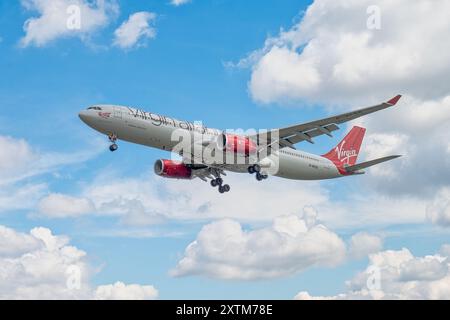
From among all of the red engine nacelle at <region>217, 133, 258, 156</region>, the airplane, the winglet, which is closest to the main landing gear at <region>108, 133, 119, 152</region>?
the airplane

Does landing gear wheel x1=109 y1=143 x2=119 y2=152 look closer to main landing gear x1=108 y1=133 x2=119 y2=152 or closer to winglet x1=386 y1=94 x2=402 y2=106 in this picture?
main landing gear x1=108 y1=133 x2=119 y2=152

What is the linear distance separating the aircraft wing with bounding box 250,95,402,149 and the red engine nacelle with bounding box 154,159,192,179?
7974mm

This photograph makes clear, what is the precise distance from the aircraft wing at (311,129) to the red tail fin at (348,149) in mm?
10701

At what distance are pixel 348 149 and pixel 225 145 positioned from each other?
18397 mm

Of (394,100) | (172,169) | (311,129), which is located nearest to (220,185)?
(172,169)

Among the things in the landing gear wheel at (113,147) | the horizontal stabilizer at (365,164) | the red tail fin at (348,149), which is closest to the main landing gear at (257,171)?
the horizontal stabilizer at (365,164)

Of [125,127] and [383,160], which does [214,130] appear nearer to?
[125,127]

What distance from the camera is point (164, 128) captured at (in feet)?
162

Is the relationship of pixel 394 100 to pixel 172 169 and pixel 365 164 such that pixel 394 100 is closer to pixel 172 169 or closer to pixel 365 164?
pixel 365 164
